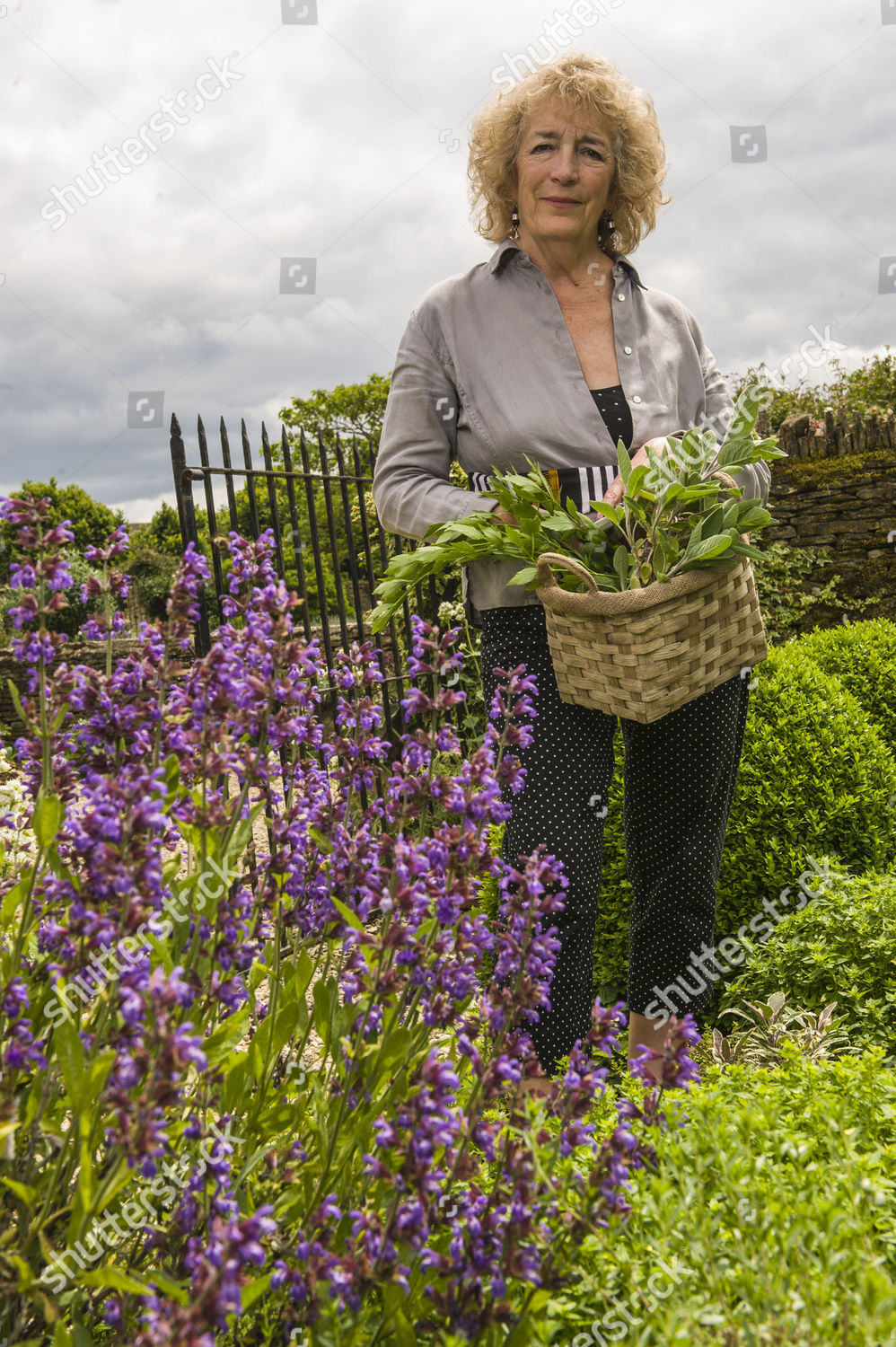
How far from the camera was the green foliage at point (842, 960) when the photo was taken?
261 cm

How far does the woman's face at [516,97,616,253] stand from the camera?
2443 millimetres

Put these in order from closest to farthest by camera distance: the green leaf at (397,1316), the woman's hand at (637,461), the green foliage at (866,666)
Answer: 1. the green leaf at (397,1316)
2. the woman's hand at (637,461)
3. the green foliage at (866,666)

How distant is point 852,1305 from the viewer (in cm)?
114

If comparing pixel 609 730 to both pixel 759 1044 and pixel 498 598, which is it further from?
pixel 759 1044

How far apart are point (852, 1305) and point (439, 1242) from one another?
54 centimetres

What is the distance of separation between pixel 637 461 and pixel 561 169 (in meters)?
0.78

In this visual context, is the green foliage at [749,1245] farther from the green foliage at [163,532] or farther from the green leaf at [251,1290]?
the green foliage at [163,532]

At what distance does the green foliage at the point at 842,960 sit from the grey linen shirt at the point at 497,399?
131cm

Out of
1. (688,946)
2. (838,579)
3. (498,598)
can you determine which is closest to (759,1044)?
(688,946)

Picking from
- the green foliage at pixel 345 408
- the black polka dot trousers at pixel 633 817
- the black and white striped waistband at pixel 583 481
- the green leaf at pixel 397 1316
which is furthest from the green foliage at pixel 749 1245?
the green foliage at pixel 345 408

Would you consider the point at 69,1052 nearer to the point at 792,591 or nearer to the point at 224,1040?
the point at 224,1040

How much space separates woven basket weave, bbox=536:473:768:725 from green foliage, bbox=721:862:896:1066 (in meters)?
1.04

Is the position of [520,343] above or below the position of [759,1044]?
above

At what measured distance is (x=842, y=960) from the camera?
280cm
